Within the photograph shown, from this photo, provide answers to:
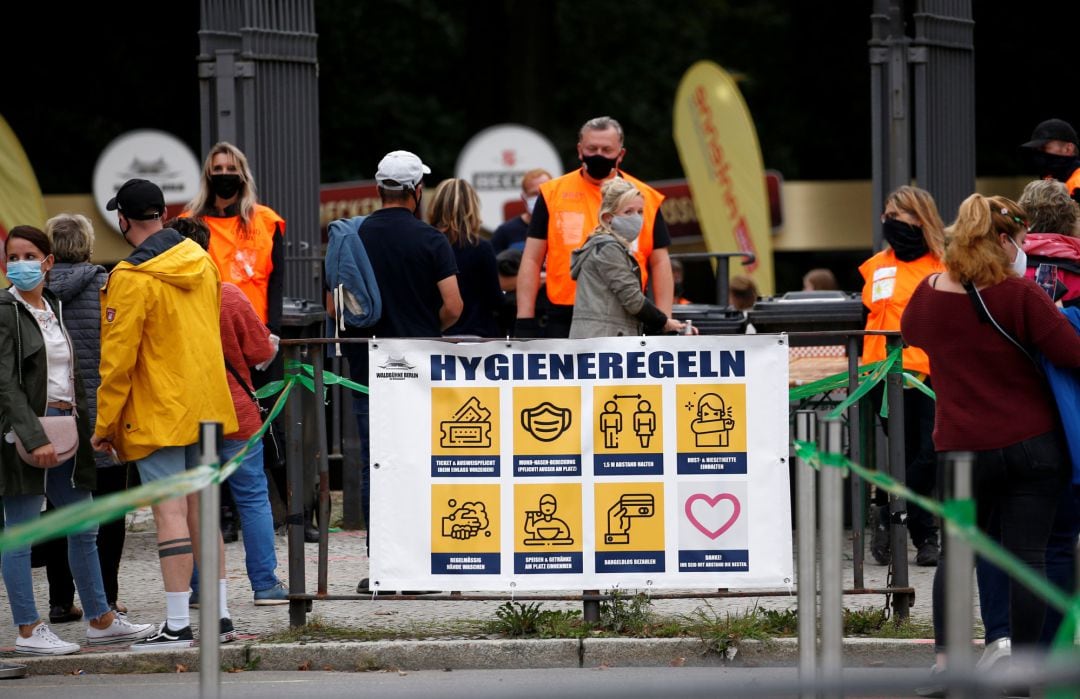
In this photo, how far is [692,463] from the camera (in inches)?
280

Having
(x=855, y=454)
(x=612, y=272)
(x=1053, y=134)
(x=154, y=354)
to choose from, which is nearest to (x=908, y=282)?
(x=1053, y=134)

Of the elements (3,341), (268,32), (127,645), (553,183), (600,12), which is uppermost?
(600,12)

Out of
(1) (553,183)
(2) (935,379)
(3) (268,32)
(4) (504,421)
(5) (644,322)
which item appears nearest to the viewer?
(2) (935,379)

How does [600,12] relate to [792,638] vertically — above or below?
above

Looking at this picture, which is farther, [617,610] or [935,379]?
[617,610]

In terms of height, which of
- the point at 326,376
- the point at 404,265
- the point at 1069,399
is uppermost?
the point at 404,265

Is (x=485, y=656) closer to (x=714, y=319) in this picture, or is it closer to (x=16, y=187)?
(x=714, y=319)

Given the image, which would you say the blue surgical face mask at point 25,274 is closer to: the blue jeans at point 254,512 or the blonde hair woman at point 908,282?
the blue jeans at point 254,512

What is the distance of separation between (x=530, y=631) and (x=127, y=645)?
1.75 m

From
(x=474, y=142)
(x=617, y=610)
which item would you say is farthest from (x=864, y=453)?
(x=474, y=142)

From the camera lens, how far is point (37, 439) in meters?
7.14

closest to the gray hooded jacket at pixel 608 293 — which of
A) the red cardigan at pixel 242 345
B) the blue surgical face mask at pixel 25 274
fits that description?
the red cardigan at pixel 242 345

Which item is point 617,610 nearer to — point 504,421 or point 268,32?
point 504,421

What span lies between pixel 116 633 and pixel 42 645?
376 mm
